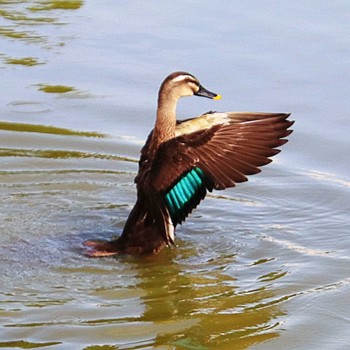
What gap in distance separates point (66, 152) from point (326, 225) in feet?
7.78

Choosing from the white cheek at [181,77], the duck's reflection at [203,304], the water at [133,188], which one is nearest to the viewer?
the duck's reflection at [203,304]

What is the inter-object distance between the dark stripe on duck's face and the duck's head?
1.90 ft

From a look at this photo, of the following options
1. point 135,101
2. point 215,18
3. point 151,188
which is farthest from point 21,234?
point 215,18

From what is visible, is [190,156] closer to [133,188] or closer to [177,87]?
[177,87]

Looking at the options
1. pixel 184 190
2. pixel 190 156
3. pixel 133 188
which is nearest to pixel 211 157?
pixel 190 156

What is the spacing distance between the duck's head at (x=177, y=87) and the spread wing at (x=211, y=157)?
321 millimetres

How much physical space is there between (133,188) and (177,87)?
1336 mm

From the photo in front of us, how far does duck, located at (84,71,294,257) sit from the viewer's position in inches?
296

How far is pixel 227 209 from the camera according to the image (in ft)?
28.2

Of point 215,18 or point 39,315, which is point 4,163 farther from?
point 215,18

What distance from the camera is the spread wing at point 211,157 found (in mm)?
7504

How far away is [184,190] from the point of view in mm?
7609

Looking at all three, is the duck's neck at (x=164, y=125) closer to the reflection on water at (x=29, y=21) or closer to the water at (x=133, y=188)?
the water at (x=133, y=188)

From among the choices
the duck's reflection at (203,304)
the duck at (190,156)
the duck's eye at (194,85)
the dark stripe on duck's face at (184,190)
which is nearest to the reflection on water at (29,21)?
the duck's eye at (194,85)
